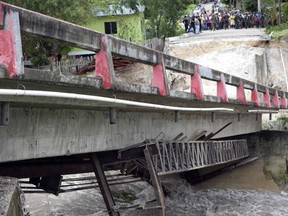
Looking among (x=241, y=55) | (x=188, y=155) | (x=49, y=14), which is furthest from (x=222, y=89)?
(x=49, y=14)

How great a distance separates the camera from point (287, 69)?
2417cm

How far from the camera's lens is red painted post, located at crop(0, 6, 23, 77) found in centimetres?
435

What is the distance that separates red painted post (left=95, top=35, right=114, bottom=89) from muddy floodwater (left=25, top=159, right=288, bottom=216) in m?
5.55

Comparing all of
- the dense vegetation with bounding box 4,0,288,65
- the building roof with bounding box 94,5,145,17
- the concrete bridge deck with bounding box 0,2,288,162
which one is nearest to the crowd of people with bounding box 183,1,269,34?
the dense vegetation with bounding box 4,0,288,65

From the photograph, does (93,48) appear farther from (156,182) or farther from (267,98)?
(267,98)

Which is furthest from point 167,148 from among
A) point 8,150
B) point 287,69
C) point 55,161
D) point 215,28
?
point 215,28

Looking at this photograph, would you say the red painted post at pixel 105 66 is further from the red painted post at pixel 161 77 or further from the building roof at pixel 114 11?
the building roof at pixel 114 11

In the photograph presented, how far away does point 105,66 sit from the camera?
5.89 m

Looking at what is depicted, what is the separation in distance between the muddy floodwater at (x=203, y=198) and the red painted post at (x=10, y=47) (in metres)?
7.04

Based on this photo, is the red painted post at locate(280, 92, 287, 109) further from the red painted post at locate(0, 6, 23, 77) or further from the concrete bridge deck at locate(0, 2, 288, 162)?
the red painted post at locate(0, 6, 23, 77)

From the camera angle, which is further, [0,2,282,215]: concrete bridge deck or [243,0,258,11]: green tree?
[243,0,258,11]: green tree

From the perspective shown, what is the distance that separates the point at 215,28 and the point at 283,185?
Answer: 85.6ft

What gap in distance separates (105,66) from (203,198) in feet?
29.0

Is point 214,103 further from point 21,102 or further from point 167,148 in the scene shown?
point 21,102
